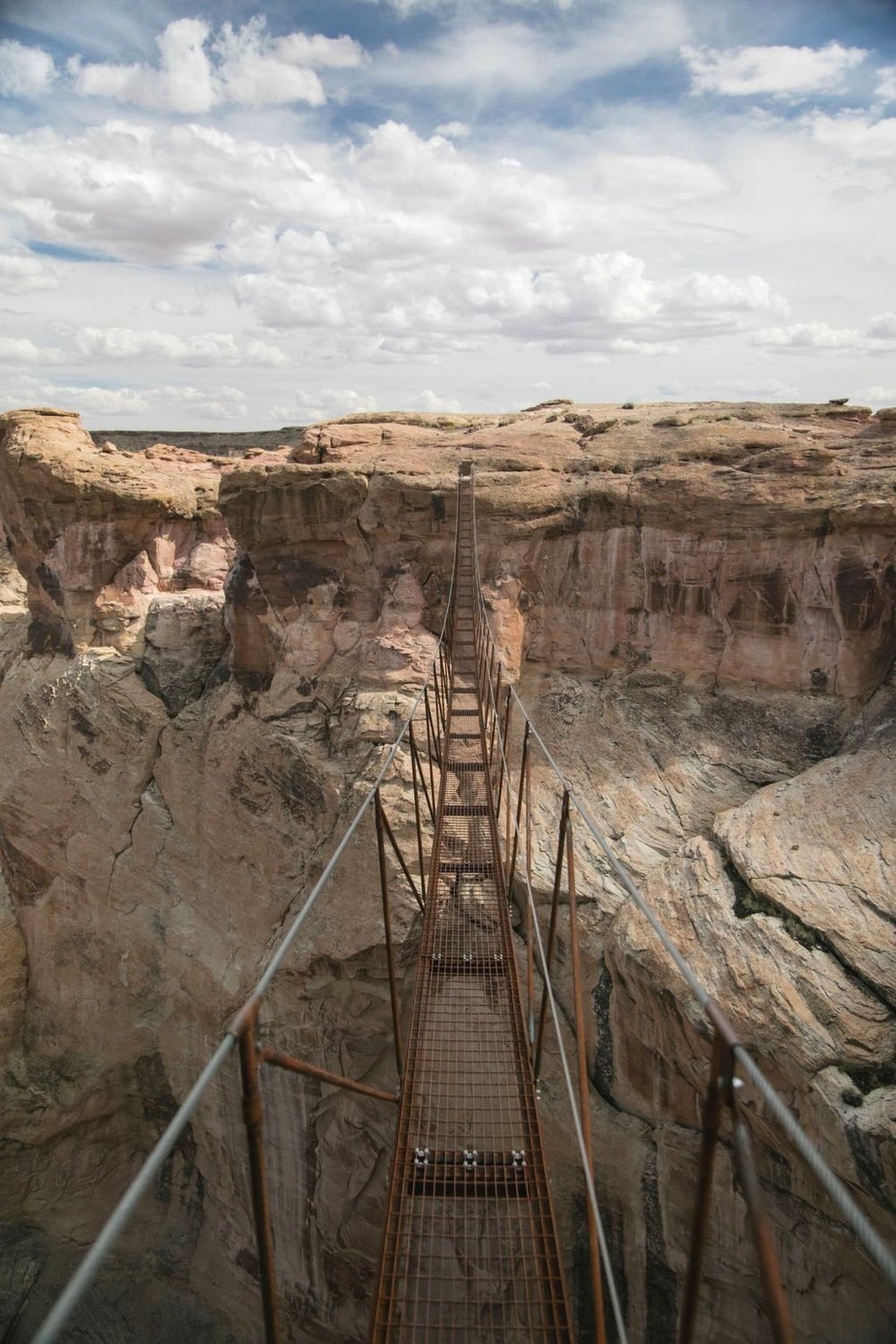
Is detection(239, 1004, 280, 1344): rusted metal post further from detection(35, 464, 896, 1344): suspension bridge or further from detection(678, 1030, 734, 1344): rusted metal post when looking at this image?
detection(678, 1030, 734, 1344): rusted metal post

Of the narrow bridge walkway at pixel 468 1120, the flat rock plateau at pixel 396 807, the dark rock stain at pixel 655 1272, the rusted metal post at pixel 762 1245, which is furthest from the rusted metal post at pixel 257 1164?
the dark rock stain at pixel 655 1272

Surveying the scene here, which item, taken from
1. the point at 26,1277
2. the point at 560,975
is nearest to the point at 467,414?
the point at 560,975

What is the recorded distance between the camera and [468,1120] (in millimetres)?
4953

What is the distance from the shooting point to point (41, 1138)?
1369cm

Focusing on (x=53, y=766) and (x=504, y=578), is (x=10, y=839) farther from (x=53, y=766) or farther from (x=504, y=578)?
(x=504, y=578)

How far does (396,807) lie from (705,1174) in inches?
310

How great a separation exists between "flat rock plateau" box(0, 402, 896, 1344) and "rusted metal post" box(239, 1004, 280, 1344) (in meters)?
5.45

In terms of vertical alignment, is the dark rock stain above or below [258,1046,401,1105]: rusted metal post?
below

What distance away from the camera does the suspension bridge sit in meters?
→ 2.24

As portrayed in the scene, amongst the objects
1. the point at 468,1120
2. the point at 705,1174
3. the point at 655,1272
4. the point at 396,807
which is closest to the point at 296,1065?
the point at 705,1174

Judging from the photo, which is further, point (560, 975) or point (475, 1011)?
point (560, 975)

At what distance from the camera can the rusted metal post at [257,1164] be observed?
2400mm

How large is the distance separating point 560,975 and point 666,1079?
1.65 meters

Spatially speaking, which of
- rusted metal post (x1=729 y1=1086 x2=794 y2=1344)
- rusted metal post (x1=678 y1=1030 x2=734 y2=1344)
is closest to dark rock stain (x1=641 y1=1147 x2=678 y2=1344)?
rusted metal post (x1=678 y1=1030 x2=734 y2=1344)
